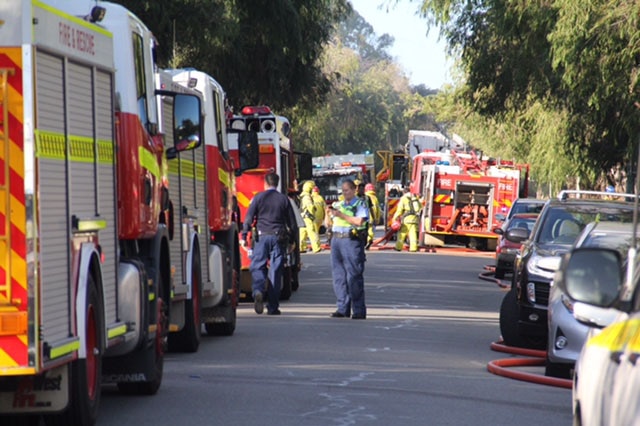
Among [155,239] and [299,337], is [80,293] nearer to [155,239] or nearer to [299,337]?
[155,239]

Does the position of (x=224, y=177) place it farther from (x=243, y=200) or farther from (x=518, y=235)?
(x=243, y=200)

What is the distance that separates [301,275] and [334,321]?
36.6 ft

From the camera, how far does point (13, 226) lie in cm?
819

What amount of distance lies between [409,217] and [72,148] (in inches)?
1288

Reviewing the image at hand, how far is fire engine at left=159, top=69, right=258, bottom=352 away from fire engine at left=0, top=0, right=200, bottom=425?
5.87ft

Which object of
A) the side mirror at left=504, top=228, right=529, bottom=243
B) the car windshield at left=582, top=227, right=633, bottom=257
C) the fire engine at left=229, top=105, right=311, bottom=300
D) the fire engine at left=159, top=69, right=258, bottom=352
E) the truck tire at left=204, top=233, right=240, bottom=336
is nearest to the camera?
the car windshield at left=582, top=227, right=633, bottom=257

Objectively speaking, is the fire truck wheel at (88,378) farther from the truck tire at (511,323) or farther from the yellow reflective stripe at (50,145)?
the truck tire at (511,323)

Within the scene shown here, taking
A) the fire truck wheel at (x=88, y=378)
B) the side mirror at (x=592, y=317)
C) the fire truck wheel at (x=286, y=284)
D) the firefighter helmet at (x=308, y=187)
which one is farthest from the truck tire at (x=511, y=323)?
the firefighter helmet at (x=308, y=187)

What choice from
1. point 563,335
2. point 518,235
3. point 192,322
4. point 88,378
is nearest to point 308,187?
point 518,235

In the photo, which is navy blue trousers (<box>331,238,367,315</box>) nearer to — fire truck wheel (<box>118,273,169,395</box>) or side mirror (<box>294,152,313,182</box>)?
side mirror (<box>294,152,313,182</box>)

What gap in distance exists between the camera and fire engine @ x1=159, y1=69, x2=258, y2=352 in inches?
554

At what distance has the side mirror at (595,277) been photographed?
19.5 ft

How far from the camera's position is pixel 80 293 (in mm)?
9016

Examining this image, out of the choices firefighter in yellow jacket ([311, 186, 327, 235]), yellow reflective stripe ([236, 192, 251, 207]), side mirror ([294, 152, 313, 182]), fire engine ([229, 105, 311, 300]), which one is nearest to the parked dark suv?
fire engine ([229, 105, 311, 300])
